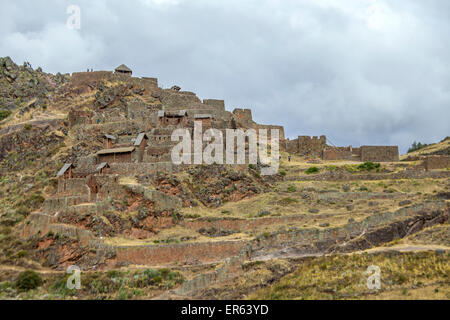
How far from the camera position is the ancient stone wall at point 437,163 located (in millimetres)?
54031

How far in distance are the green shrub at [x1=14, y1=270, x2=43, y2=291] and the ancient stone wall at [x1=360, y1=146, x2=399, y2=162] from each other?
39.9 m

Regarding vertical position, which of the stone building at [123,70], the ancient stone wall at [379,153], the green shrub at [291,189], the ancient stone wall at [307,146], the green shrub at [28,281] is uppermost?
the stone building at [123,70]

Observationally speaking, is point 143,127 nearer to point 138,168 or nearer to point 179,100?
point 179,100

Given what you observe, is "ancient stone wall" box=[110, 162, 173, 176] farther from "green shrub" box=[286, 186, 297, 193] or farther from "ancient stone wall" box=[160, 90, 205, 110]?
"ancient stone wall" box=[160, 90, 205, 110]

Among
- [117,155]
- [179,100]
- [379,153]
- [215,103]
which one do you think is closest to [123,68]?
[179,100]

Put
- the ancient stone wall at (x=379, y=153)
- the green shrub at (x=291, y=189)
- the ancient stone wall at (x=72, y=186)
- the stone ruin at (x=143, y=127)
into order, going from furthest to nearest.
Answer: the ancient stone wall at (x=379, y=153), the green shrub at (x=291, y=189), the stone ruin at (x=143, y=127), the ancient stone wall at (x=72, y=186)

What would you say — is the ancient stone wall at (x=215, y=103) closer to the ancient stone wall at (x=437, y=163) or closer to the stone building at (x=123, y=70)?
the stone building at (x=123, y=70)

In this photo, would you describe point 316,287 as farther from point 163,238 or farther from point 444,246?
point 163,238

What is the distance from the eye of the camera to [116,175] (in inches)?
1893

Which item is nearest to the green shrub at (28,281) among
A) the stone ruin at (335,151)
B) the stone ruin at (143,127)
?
the stone ruin at (143,127)

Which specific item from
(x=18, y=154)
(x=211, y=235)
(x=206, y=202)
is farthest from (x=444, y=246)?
(x=18, y=154)

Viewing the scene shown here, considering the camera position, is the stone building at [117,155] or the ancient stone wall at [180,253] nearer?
the ancient stone wall at [180,253]

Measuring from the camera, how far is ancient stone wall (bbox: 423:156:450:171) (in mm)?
54031

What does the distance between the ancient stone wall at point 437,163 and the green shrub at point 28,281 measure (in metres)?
40.3
